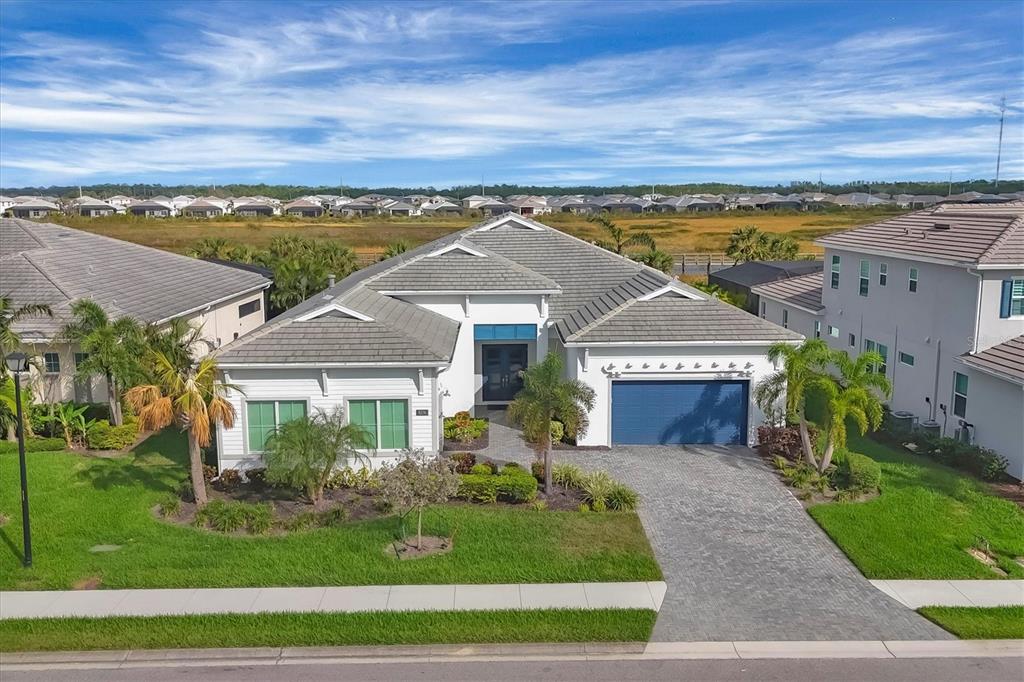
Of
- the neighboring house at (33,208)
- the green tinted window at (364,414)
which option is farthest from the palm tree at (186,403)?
the neighboring house at (33,208)

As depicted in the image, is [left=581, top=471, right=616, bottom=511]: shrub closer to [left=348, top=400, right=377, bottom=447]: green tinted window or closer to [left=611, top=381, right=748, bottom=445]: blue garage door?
[left=611, top=381, right=748, bottom=445]: blue garage door

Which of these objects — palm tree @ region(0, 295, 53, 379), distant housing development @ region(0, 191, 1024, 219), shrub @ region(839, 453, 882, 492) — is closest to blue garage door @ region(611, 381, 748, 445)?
shrub @ region(839, 453, 882, 492)

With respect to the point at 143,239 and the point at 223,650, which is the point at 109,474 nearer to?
the point at 223,650

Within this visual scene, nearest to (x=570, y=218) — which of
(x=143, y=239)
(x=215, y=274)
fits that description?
(x=143, y=239)

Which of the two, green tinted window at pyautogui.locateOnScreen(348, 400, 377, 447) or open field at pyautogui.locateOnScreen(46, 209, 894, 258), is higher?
open field at pyautogui.locateOnScreen(46, 209, 894, 258)

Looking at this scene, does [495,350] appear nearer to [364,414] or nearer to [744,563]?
[364,414]

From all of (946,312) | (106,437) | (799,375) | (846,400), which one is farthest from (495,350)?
(946,312)

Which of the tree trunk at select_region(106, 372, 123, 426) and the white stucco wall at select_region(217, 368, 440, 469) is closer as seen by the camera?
the white stucco wall at select_region(217, 368, 440, 469)
